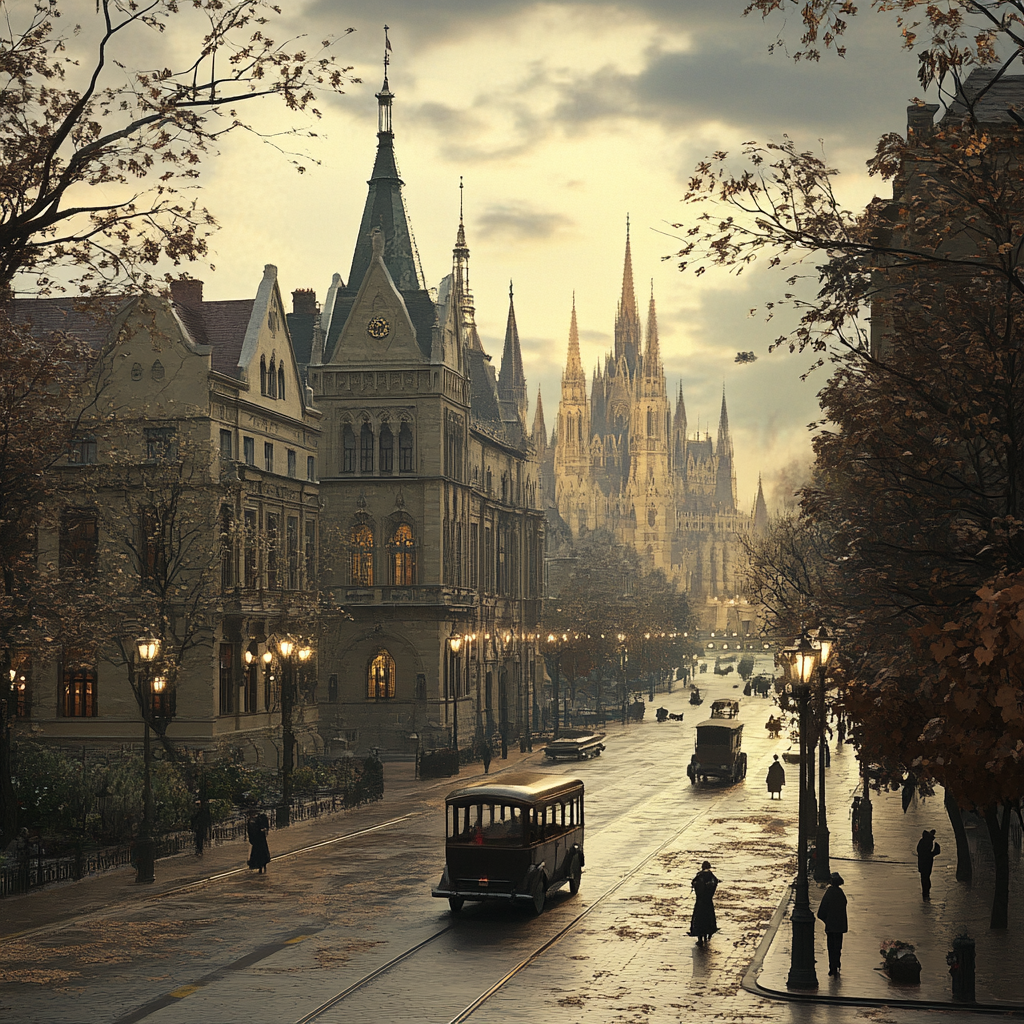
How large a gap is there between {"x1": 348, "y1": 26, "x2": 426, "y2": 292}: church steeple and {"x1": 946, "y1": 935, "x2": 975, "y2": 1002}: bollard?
57.1 metres

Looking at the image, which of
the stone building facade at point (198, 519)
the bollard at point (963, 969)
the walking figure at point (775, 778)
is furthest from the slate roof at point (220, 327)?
the bollard at point (963, 969)

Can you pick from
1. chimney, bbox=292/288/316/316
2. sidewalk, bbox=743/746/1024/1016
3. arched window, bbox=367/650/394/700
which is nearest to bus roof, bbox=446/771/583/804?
sidewalk, bbox=743/746/1024/1016

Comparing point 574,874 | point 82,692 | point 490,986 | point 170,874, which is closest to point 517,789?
point 574,874

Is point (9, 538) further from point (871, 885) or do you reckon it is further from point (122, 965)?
point (871, 885)

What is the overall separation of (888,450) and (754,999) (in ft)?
27.6

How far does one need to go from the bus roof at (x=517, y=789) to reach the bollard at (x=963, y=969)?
9.10 m

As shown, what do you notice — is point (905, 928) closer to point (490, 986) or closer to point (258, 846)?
point (490, 986)

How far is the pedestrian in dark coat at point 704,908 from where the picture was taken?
23688 millimetres

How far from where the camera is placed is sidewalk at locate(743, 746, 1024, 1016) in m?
20.3

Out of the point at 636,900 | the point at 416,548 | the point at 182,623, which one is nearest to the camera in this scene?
the point at 636,900

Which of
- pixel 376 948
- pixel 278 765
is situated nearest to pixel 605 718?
pixel 278 765

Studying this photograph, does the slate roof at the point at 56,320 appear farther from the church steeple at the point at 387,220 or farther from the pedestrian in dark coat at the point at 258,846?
the pedestrian in dark coat at the point at 258,846

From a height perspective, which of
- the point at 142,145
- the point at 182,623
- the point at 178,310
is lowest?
the point at 182,623

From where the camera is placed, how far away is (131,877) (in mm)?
31234
